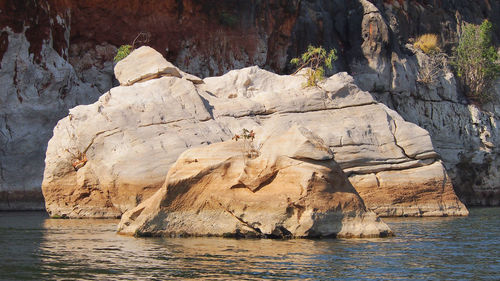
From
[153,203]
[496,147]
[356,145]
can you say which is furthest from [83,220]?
[496,147]

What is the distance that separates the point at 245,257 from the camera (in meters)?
12.4

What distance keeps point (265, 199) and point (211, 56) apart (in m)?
19.0

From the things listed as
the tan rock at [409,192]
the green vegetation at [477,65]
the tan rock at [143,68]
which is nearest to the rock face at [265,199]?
the tan rock at [409,192]

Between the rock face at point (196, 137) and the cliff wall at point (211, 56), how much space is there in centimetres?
487

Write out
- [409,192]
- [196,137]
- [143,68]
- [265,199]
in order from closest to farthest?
[265,199], [196,137], [409,192], [143,68]

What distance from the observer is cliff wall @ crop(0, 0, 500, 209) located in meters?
27.6

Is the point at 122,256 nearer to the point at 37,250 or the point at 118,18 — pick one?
the point at 37,250

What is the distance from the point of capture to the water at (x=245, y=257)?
1091 centimetres

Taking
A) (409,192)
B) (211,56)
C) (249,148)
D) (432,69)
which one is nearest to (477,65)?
(432,69)

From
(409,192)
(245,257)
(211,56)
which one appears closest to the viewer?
(245,257)

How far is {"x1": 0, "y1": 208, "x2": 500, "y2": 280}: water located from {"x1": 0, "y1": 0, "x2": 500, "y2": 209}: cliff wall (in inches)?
442

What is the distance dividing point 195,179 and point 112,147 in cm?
680

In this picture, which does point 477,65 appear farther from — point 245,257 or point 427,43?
point 245,257

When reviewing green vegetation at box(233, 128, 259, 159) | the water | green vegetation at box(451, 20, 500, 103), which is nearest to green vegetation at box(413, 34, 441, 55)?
green vegetation at box(451, 20, 500, 103)
